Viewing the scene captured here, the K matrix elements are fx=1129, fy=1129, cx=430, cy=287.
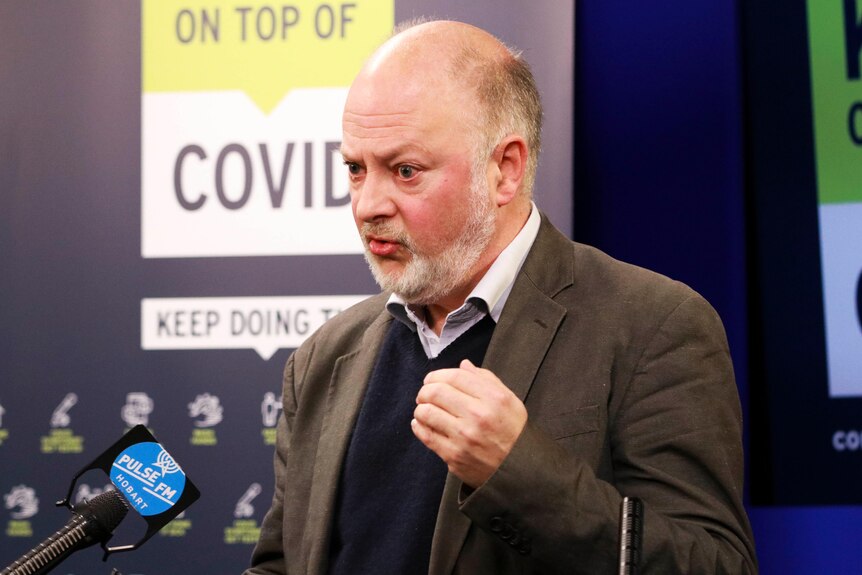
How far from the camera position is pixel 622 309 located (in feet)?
6.23

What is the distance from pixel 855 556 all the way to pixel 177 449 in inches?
74.8

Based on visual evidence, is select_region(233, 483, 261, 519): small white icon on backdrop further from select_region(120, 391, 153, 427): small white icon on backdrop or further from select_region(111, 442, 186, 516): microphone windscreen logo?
select_region(111, 442, 186, 516): microphone windscreen logo

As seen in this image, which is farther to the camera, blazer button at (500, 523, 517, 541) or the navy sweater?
the navy sweater

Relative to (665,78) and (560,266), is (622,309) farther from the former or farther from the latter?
(665,78)

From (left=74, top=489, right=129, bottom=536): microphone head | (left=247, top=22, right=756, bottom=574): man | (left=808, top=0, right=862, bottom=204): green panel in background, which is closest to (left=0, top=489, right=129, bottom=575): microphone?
(left=74, top=489, right=129, bottom=536): microphone head

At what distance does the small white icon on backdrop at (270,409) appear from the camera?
3.13m

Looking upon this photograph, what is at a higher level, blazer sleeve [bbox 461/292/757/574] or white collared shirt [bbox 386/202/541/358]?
white collared shirt [bbox 386/202/541/358]

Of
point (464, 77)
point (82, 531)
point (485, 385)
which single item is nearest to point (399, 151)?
point (464, 77)

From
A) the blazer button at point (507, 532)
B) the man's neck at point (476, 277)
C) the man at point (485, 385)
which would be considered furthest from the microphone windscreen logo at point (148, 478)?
the man's neck at point (476, 277)

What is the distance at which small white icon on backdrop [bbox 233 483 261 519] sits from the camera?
3.10 metres

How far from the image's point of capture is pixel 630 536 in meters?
1.26

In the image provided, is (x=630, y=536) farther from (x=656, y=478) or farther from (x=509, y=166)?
(x=509, y=166)

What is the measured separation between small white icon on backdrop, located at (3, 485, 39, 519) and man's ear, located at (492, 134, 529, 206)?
1862 millimetres

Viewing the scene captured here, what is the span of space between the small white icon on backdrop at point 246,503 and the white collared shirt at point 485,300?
1186 millimetres
